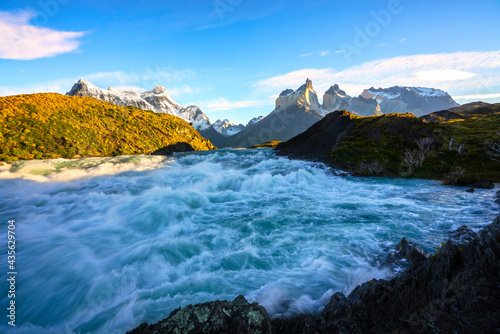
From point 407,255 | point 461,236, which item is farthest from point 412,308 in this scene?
point 461,236

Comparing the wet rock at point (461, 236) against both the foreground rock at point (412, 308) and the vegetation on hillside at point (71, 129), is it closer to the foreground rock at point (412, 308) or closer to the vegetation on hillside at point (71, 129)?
the foreground rock at point (412, 308)

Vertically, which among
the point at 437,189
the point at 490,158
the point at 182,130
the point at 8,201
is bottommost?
the point at 437,189

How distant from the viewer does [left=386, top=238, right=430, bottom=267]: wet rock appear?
279 inches

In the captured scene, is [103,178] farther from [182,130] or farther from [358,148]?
[182,130]

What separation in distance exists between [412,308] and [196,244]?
9316mm

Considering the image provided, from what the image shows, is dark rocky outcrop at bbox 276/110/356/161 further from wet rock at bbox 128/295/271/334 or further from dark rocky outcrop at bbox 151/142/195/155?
dark rocky outcrop at bbox 151/142/195/155

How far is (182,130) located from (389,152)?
81.3m

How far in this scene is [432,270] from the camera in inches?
195

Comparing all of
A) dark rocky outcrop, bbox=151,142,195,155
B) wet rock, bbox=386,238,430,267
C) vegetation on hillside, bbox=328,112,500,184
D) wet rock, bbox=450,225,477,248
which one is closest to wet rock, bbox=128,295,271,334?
wet rock, bbox=386,238,430,267

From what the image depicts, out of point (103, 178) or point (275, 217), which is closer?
point (275, 217)

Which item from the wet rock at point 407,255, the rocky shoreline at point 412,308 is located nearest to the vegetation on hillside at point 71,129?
the rocky shoreline at point 412,308

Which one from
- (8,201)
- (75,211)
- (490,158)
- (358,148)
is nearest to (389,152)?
(358,148)

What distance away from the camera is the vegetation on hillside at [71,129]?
4216 centimetres

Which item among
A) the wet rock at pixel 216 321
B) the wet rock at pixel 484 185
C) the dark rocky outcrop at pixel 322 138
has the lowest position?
the wet rock at pixel 484 185
